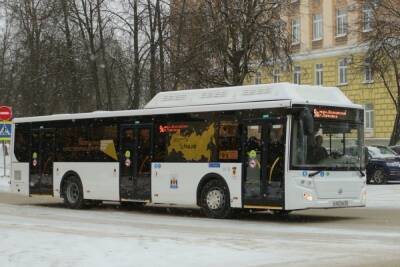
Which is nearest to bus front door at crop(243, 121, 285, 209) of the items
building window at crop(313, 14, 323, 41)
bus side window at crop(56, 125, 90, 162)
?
bus side window at crop(56, 125, 90, 162)

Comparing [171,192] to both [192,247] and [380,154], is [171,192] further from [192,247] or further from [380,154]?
[380,154]

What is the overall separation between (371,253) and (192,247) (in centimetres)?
278

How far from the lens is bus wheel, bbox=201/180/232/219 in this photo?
57.9 feet

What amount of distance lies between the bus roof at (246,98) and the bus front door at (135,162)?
0.51m

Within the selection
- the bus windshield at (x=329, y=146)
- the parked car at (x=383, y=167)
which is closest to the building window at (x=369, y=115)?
the parked car at (x=383, y=167)

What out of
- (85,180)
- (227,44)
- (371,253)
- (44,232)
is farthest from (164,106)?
(227,44)

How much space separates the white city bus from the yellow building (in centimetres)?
2951

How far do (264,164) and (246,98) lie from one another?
1737 millimetres

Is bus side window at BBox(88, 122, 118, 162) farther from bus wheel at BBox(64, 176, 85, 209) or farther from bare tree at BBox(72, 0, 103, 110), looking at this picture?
bare tree at BBox(72, 0, 103, 110)

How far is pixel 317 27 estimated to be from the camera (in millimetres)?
56969

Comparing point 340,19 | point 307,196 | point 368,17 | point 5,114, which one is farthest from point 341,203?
point 340,19

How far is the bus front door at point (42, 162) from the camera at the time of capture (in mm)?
22578

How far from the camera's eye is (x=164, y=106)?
19.5 meters

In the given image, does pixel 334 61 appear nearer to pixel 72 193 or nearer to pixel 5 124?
pixel 5 124
